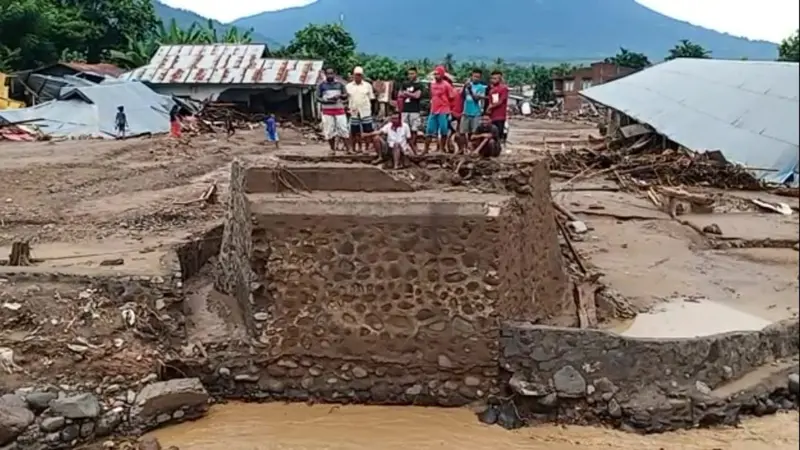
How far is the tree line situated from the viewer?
30.5 meters

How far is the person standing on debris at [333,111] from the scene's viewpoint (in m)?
12.3

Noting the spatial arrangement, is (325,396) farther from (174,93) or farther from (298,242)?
(174,93)

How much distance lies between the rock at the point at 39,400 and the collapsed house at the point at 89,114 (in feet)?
59.1

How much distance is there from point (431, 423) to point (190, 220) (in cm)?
700

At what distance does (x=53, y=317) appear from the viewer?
8586mm

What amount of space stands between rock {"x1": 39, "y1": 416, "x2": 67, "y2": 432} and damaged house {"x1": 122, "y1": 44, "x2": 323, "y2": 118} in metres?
24.6

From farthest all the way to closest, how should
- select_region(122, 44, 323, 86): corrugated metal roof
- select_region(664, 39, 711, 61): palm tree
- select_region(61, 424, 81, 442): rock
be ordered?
1. select_region(664, 39, 711, 61): palm tree
2. select_region(122, 44, 323, 86): corrugated metal roof
3. select_region(61, 424, 81, 442): rock

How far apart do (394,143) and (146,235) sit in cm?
479

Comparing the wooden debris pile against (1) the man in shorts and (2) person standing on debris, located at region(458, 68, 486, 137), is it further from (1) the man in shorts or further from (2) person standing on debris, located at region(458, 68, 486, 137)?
(2) person standing on debris, located at region(458, 68, 486, 137)

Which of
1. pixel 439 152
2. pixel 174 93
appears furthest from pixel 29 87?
pixel 439 152

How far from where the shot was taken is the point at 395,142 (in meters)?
9.91

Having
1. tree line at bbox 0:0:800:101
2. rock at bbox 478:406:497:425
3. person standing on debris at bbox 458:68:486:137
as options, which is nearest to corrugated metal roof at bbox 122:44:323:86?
tree line at bbox 0:0:800:101

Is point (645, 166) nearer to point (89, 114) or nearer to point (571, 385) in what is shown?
point (571, 385)

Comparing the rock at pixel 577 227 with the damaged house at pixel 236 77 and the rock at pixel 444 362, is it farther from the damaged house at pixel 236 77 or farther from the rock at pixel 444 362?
the damaged house at pixel 236 77
